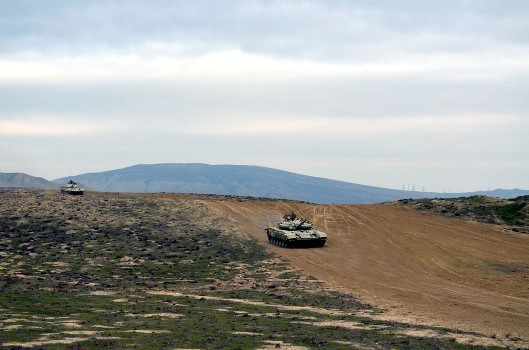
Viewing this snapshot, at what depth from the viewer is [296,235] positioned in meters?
51.8

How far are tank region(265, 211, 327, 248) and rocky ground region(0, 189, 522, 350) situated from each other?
2.39 metres

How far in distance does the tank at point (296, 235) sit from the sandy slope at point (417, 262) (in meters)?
0.85

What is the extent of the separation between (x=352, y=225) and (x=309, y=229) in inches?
383

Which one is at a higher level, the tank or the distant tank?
the distant tank

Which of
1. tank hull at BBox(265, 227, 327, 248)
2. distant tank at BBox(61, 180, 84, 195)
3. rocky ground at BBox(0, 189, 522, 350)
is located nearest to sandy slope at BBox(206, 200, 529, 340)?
tank hull at BBox(265, 227, 327, 248)

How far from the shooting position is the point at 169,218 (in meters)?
62.2

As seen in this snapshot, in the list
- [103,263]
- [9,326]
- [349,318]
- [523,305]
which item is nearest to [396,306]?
[349,318]

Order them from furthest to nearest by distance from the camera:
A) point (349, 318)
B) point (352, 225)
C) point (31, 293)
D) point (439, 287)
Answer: point (352, 225) → point (439, 287) → point (31, 293) → point (349, 318)

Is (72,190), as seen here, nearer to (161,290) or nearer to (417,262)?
(161,290)

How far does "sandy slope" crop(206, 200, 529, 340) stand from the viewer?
31.0 metres

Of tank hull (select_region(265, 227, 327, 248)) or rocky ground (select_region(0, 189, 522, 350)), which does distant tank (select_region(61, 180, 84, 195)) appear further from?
tank hull (select_region(265, 227, 327, 248))

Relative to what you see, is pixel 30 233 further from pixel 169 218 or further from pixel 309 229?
pixel 309 229

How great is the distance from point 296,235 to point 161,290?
17.3 metres

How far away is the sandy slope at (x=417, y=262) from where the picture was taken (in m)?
31.0
